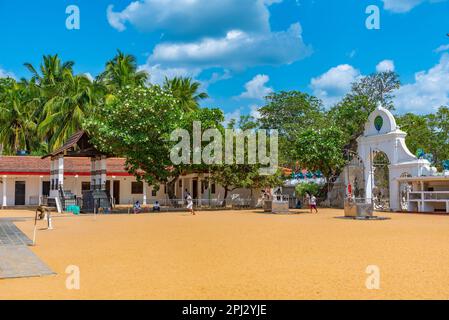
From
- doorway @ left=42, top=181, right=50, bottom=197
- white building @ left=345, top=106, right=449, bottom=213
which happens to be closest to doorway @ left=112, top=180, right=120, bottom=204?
doorway @ left=42, top=181, right=50, bottom=197

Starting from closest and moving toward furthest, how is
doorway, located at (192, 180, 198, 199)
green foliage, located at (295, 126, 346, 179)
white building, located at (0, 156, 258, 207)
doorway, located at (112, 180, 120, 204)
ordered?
green foliage, located at (295, 126, 346, 179), white building, located at (0, 156, 258, 207), doorway, located at (112, 180, 120, 204), doorway, located at (192, 180, 198, 199)

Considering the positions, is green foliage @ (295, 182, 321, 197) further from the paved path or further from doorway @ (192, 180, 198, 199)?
the paved path

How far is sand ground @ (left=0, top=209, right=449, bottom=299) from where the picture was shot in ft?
22.2

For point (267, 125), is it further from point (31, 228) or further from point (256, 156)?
point (31, 228)

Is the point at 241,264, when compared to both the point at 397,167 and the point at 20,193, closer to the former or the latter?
the point at 397,167

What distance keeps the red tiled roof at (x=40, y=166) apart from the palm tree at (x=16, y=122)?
28.8 feet

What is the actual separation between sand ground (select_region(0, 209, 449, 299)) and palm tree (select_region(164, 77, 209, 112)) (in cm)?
3126

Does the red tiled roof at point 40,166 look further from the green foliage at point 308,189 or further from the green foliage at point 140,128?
the green foliage at point 308,189

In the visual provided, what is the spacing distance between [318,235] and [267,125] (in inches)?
1327

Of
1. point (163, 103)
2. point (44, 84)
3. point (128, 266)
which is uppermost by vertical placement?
point (44, 84)

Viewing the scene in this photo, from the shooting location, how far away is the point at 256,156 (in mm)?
30797

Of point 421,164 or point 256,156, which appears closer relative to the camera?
point 421,164

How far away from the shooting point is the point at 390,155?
28547 mm

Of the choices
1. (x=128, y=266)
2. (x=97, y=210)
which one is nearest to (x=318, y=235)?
(x=128, y=266)
